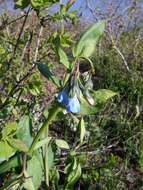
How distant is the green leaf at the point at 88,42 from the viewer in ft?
3.17

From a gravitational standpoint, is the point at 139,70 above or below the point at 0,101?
below

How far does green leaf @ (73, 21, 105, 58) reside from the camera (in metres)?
0.97

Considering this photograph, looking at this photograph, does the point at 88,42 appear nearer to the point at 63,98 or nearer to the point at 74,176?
the point at 63,98

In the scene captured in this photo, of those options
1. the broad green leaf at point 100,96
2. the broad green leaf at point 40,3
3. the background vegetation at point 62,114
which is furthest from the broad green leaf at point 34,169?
the broad green leaf at point 40,3

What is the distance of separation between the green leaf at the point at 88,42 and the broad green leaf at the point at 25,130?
0.26m

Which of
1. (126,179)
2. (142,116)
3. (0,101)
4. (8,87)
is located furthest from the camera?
(142,116)

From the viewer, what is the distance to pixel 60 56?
3.18 feet

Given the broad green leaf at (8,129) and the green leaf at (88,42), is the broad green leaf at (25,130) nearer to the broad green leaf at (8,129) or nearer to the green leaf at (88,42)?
the broad green leaf at (8,129)

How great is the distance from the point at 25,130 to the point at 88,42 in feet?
0.97

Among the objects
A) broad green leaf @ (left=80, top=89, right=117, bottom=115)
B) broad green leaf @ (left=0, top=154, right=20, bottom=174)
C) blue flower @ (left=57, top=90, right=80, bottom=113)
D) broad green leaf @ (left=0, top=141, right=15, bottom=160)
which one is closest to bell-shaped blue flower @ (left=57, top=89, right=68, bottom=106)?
blue flower @ (left=57, top=90, right=80, bottom=113)

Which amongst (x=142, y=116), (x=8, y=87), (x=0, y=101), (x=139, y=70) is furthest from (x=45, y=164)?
(x=139, y=70)

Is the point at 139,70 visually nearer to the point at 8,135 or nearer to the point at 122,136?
the point at 122,136

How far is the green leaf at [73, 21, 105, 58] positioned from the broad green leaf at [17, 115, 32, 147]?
10.2 inches

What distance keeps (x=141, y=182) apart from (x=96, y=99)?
1.00m
